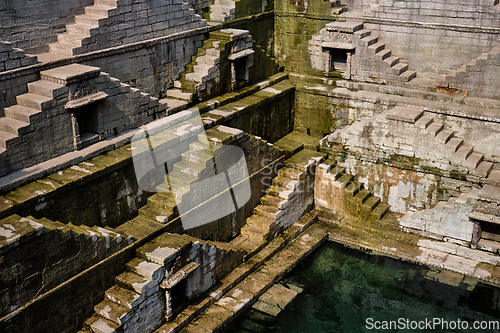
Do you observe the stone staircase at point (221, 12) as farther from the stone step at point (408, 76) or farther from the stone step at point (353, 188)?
the stone step at point (353, 188)

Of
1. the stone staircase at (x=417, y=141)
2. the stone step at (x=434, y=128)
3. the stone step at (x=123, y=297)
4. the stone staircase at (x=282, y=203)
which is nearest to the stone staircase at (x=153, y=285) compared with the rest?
the stone step at (x=123, y=297)

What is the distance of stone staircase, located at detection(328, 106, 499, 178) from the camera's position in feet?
46.8

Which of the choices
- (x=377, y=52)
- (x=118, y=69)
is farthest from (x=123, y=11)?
(x=377, y=52)

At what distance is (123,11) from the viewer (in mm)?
12852

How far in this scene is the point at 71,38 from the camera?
1225 cm

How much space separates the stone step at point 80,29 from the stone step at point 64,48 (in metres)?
0.34

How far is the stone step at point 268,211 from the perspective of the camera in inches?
568

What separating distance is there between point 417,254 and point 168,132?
6.41 meters

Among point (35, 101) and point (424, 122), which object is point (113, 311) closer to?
point (35, 101)

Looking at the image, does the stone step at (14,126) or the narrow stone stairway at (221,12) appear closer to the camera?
the stone step at (14,126)

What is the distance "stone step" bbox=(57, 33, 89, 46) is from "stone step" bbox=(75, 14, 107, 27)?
1.18ft

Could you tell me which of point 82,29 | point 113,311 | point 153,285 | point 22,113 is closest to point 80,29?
point 82,29

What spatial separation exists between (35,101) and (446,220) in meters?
9.39

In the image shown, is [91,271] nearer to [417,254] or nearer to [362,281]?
[362,281]
